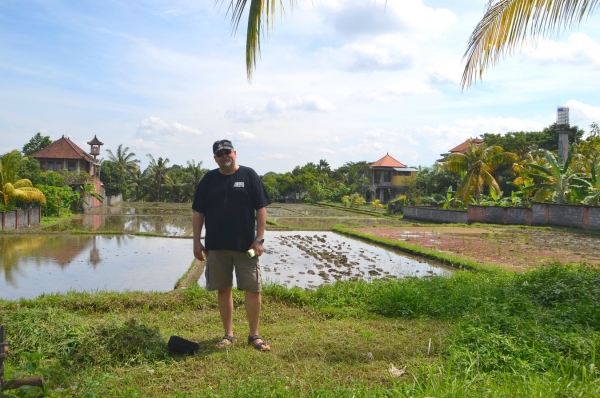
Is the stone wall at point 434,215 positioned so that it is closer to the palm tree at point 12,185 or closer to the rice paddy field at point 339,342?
the palm tree at point 12,185

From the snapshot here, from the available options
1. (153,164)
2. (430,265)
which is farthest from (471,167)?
(153,164)

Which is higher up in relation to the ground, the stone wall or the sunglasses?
the sunglasses

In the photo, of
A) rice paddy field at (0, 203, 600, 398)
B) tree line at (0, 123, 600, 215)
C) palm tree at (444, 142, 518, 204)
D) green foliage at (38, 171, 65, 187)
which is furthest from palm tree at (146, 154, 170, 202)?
rice paddy field at (0, 203, 600, 398)

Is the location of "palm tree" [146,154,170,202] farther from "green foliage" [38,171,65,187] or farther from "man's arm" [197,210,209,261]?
"man's arm" [197,210,209,261]

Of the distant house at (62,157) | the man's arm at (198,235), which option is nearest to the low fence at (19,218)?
the man's arm at (198,235)

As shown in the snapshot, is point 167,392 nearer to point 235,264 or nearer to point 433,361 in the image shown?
point 235,264

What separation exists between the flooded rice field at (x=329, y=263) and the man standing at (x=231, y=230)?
3718 mm

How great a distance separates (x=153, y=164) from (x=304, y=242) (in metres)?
32.1

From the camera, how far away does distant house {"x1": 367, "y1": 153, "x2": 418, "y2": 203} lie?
4562 cm

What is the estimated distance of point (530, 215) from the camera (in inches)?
873

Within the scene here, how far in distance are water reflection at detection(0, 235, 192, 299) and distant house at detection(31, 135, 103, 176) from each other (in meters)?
25.0

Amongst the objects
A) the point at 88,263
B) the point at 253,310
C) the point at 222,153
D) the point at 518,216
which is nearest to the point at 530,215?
the point at 518,216

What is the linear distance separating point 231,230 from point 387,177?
4357cm

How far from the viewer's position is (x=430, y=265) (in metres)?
11.8
